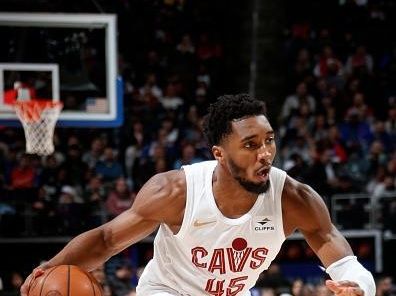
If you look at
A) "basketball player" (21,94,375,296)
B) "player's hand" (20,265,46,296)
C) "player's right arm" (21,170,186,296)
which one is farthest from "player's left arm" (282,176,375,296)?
"player's hand" (20,265,46,296)

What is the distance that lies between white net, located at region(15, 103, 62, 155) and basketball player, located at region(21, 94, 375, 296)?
4078 millimetres

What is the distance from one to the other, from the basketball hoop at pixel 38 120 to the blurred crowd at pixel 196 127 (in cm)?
151

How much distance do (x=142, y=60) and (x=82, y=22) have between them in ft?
Result: 18.7

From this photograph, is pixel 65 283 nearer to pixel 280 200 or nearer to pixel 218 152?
pixel 218 152

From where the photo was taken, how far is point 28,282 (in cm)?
473

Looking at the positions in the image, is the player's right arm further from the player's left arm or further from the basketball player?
the player's left arm

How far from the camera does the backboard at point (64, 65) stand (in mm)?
8914

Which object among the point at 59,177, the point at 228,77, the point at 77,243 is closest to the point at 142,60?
the point at 228,77

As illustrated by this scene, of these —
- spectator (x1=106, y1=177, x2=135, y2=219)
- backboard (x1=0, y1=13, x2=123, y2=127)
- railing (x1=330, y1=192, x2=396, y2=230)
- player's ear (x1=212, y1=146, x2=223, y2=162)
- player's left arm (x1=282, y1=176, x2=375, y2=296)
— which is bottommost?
railing (x1=330, y1=192, x2=396, y2=230)

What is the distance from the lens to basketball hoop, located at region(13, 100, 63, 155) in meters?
8.77

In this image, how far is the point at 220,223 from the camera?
474cm

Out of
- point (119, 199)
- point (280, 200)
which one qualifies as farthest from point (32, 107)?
point (280, 200)

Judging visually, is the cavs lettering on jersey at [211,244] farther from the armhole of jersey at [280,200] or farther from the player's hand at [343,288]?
the player's hand at [343,288]

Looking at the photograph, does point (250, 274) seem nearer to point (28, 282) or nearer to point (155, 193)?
point (155, 193)
